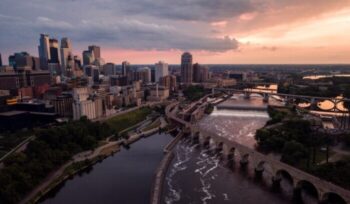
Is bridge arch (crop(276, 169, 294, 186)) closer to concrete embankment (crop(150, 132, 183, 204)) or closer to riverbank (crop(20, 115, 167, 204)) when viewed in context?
concrete embankment (crop(150, 132, 183, 204))

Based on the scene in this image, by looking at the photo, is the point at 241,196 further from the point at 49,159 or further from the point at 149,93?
the point at 149,93

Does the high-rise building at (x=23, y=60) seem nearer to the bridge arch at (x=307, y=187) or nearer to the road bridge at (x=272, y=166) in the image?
the road bridge at (x=272, y=166)

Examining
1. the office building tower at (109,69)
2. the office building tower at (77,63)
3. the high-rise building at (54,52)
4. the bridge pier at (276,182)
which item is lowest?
the bridge pier at (276,182)

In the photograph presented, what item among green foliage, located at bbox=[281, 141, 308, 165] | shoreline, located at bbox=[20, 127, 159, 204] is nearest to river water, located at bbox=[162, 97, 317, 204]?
green foliage, located at bbox=[281, 141, 308, 165]

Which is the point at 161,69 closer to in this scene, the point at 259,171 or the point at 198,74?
the point at 198,74

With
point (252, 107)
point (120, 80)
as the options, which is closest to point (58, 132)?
point (252, 107)

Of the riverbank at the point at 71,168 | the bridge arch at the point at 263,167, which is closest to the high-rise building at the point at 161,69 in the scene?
the riverbank at the point at 71,168
